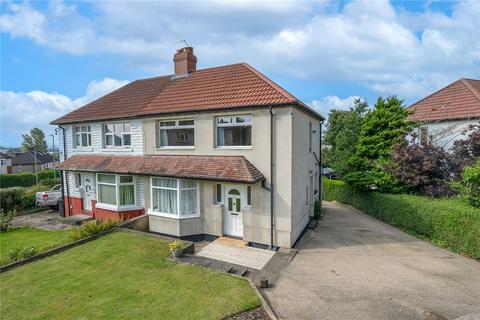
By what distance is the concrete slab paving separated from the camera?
1060 centimetres

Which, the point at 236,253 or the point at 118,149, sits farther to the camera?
the point at 118,149

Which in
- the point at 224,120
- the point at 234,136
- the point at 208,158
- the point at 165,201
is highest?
the point at 224,120

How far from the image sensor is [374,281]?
30.1ft

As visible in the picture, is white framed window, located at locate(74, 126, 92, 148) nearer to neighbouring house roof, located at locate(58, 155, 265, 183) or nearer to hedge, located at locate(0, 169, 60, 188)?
A: neighbouring house roof, located at locate(58, 155, 265, 183)

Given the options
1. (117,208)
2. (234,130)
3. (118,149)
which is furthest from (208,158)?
(118,149)

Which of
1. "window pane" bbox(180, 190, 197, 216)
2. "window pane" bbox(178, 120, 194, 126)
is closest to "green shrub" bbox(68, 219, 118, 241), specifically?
"window pane" bbox(180, 190, 197, 216)

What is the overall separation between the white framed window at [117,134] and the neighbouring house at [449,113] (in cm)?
1710

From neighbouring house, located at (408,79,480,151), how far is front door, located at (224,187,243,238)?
11.9 meters

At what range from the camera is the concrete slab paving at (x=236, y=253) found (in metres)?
10.6

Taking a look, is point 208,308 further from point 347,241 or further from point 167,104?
point 167,104

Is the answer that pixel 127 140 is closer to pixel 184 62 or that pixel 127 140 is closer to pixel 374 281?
pixel 184 62

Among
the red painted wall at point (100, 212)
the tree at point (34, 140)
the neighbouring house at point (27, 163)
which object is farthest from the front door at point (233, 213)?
the tree at point (34, 140)

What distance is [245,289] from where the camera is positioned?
27.4ft

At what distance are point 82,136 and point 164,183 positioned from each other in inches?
348
